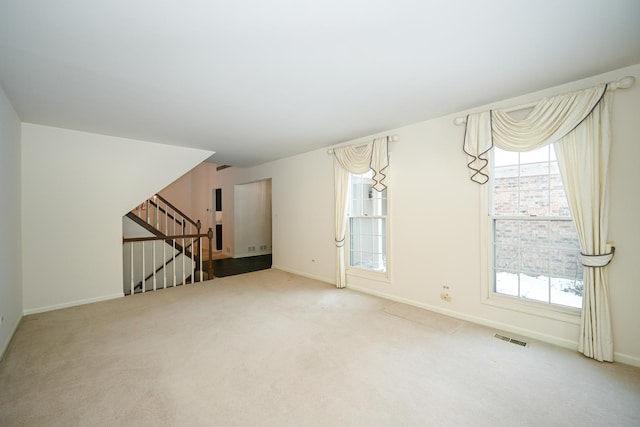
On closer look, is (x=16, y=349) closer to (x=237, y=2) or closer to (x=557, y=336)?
(x=237, y=2)

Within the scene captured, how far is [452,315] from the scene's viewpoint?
128 inches

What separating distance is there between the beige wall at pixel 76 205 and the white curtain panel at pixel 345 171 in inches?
121

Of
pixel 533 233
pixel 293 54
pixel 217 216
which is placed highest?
pixel 293 54

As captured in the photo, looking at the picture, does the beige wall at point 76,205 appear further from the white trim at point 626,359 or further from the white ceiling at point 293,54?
the white trim at point 626,359

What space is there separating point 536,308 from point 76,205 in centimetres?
592

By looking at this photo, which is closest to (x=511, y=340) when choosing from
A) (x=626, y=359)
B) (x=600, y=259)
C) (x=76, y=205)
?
(x=626, y=359)

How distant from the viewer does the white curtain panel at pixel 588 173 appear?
7.54 feet

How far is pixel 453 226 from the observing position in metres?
3.27

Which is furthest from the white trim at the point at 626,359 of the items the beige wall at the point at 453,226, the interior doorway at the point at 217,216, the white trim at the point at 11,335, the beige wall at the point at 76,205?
the interior doorway at the point at 217,216

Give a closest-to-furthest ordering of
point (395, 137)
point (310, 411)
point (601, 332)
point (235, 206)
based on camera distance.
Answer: point (310, 411) < point (601, 332) < point (395, 137) < point (235, 206)

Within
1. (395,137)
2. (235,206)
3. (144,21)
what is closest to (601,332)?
(395,137)

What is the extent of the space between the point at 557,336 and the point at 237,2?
380 centimetres

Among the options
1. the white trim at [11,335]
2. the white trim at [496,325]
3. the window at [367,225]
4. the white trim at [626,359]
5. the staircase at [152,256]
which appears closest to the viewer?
the white trim at [626,359]

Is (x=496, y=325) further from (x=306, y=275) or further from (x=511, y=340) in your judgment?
(x=306, y=275)
